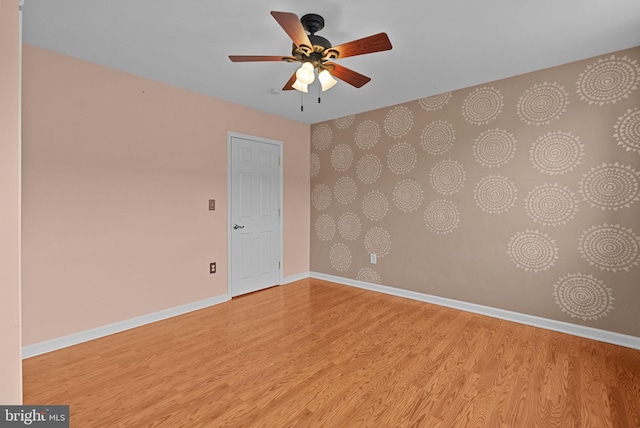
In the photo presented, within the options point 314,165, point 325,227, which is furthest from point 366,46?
point 325,227

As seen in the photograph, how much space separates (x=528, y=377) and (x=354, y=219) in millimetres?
2615

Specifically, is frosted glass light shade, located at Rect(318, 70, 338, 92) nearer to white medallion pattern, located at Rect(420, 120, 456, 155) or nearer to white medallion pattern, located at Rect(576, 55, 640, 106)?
white medallion pattern, located at Rect(420, 120, 456, 155)

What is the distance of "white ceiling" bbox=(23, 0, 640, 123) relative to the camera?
1.97 m

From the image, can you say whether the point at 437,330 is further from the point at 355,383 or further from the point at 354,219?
the point at 354,219

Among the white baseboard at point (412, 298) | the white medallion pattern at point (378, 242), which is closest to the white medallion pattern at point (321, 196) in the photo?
the white medallion pattern at point (378, 242)

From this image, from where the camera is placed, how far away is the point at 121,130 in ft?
9.39

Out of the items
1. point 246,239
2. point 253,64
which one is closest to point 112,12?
point 253,64

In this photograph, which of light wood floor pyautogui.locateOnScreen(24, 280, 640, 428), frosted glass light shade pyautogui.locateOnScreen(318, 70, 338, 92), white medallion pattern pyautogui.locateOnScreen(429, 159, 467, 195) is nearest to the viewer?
light wood floor pyautogui.locateOnScreen(24, 280, 640, 428)

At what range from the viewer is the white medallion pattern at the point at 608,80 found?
251cm

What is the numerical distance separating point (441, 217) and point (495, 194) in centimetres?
60

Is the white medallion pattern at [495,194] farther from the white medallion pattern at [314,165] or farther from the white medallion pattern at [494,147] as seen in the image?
the white medallion pattern at [314,165]

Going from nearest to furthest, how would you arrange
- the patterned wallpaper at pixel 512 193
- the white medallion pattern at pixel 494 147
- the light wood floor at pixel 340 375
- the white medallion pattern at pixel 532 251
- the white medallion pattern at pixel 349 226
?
the light wood floor at pixel 340 375
the patterned wallpaper at pixel 512 193
the white medallion pattern at pixel 532 251
the white medallion pattern at pixel 494 147
the white medallion pattern at pixel 349 226

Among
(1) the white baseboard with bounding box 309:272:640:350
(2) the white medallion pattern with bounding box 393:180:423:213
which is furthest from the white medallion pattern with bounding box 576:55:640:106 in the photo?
(1) the white baseboard with bounding box 309:272:640:350

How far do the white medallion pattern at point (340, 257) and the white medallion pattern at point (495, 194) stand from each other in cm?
184
